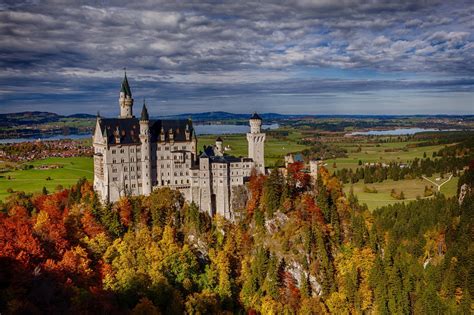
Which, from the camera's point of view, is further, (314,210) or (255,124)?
(255,124)

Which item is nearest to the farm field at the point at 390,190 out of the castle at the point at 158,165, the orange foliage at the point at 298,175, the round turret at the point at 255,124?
the orange foliage at the point at 298,175

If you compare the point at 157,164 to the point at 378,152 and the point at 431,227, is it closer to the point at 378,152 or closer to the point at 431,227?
the point at 431,227

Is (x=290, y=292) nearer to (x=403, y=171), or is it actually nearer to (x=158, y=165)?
(x=158, y=165)

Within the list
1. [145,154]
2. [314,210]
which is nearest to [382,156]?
[314,210]

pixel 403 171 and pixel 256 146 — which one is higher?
pixel 256 146

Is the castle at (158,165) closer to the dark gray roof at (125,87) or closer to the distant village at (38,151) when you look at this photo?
the dark gray roof at (125,87)

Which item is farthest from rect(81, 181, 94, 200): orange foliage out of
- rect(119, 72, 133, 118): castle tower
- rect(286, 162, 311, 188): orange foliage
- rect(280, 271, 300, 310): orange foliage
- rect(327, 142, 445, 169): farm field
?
rect(327, 142, 445, 169): farm field

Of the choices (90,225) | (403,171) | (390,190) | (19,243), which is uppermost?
(403,171)
